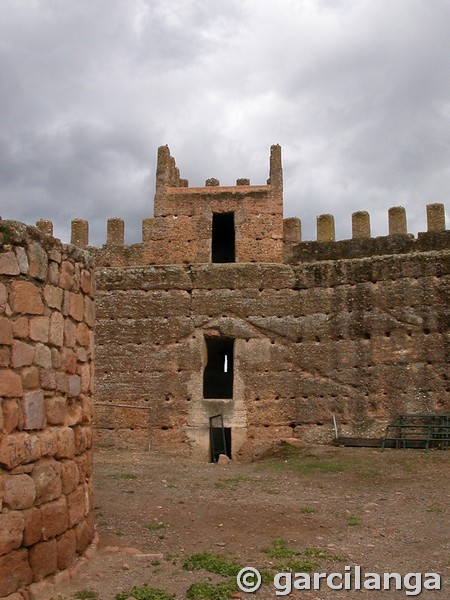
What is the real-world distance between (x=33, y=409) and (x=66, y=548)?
131 centimetres

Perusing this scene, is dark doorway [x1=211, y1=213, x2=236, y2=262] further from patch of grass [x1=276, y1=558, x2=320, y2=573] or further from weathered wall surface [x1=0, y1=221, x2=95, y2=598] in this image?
patch of grass [x1=276, y1=558, x2=320, y2=573]

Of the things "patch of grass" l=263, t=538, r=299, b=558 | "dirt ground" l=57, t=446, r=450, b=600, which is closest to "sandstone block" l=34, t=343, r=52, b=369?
"dirt ground" l=57, t=446, r=450, b=600

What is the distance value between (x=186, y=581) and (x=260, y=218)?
40.2 feet

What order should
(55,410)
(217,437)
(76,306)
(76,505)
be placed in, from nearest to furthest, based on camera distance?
(55,410)
(76,505)
(76,306)
(217,437)

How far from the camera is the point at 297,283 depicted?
15.7 meters

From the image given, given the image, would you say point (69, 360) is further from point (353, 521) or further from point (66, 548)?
point (353, 521)

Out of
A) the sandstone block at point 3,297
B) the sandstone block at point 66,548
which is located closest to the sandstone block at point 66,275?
the sandstone block at point 3,297

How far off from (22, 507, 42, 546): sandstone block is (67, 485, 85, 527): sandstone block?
1.73ft

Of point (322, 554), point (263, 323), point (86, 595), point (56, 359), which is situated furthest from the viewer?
Result: point (263, 323)

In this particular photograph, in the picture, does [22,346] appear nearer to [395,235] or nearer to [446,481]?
[446,481]

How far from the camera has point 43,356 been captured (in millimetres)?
5242

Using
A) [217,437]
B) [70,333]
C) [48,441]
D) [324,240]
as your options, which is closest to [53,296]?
[70,333]

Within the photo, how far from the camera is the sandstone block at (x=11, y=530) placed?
15.0 ft

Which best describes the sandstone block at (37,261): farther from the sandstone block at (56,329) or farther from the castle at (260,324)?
the castle at (260,324)
